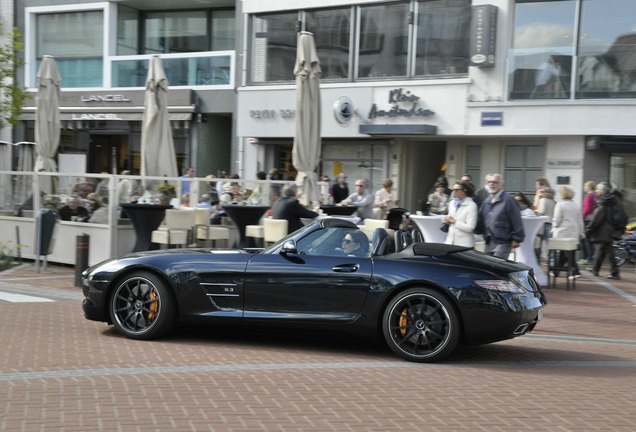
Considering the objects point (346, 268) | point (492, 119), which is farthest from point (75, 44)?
point (346, 268)

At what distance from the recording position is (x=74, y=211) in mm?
15453

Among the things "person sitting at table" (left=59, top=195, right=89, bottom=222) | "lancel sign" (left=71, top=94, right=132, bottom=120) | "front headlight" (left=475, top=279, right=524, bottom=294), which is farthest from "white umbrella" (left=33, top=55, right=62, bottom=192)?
"front headlight" (left=475, top=279, right=524, bottom=294)

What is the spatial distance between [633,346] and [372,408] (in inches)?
187

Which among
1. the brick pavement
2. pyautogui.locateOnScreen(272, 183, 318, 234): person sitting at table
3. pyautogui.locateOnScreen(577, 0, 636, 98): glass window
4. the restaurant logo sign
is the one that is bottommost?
the brick pavement

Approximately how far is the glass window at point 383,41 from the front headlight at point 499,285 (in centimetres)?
1662

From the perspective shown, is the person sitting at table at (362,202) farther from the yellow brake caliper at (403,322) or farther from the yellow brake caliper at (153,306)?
the yellow brake caliper at (403,322)

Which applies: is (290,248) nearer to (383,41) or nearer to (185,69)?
(383,41)

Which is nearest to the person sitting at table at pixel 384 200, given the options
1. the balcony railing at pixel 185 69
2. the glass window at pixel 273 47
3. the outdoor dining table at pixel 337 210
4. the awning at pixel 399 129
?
the outdoor dining table at pixel 337 210

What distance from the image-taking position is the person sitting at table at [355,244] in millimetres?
8258

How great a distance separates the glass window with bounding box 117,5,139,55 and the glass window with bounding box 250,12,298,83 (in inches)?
213

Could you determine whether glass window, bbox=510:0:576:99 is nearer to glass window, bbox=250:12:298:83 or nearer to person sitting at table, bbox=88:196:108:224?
glass window, bbox=250:12:298:83

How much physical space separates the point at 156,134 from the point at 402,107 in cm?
821

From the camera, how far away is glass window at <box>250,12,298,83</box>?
26266mm

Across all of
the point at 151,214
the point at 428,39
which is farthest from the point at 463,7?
the point at 151,214
